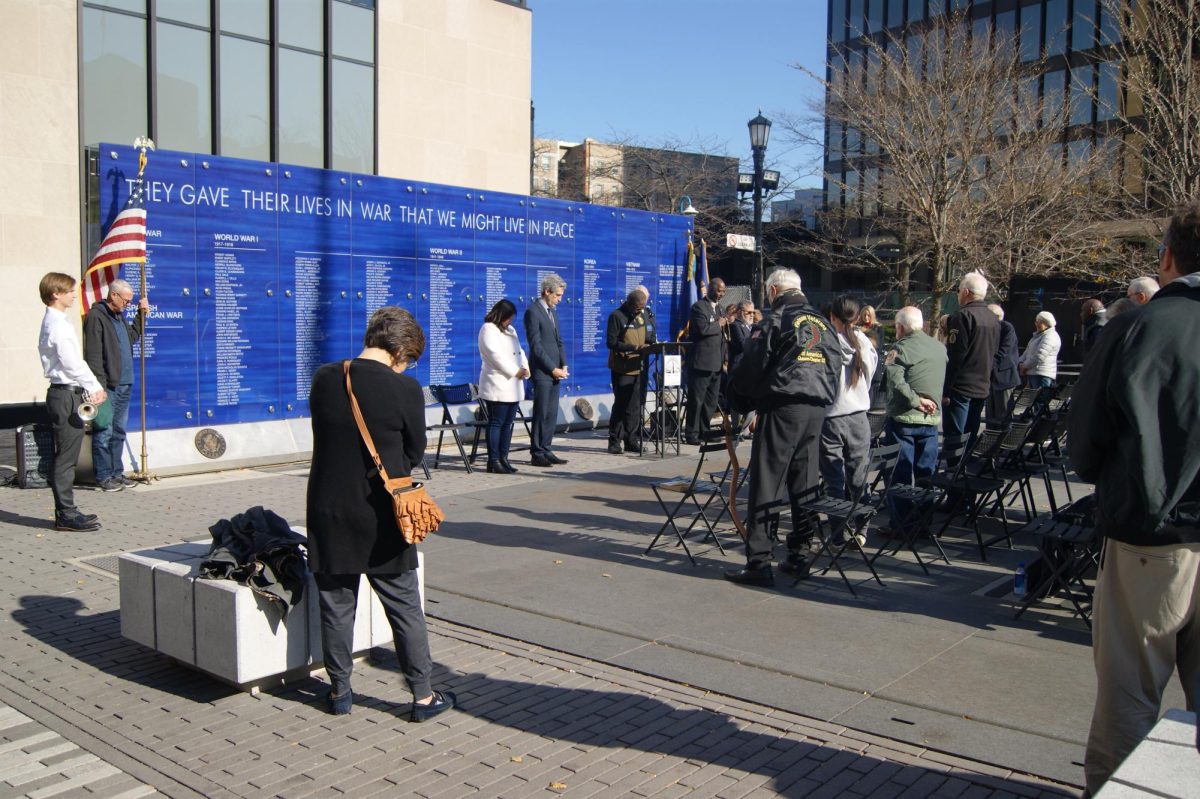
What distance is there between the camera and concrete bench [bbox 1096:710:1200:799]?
2.46 m

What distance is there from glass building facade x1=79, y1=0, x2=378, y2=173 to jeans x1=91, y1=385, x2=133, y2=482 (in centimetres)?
551

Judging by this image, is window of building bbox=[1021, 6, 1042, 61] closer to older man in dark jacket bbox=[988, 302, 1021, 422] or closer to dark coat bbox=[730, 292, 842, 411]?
older man in dark jacket bbox=[988, 302, 1021, 422]

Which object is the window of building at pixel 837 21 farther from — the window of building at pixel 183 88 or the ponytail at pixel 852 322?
the ponytail at pixel 852 322

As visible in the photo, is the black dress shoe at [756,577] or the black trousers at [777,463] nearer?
the black trousers at [777,463]

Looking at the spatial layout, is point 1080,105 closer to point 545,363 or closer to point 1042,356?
point 1042,356

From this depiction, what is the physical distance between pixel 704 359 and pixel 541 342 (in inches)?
101

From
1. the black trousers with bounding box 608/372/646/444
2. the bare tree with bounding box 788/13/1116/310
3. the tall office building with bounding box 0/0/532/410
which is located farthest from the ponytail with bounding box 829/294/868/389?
the bare tree with bounding box 788/13/1116/310

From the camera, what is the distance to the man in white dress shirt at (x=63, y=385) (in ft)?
26.8

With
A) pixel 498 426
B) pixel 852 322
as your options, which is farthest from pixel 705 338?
pixel 852 322

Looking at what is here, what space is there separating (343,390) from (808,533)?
3612 millimetres

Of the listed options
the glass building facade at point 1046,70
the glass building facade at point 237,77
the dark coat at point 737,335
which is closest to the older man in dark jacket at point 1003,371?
the dark coat at point 737,335

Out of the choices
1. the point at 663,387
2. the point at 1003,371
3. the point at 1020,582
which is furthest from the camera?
the point at 663,387

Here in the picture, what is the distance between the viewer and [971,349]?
9047mm

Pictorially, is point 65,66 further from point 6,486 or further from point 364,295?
point 6,486
